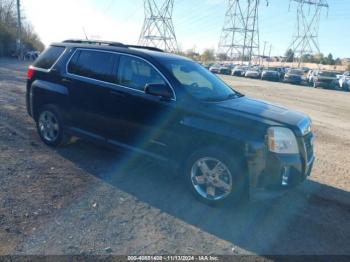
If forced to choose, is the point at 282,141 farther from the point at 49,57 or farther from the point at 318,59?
the point at 318,59

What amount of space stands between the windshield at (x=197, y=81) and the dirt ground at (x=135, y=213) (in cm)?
139

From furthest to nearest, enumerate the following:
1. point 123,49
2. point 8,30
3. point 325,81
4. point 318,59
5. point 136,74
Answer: point 318,59 → point 8,30 → point 325,81 → point 123,49 → point 136,74

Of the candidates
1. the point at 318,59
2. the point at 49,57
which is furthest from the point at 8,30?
the point at 318,59

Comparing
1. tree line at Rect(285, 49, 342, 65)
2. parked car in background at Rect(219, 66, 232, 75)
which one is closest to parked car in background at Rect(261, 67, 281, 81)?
parked car in background at Rect(219, 66, 232, 75)

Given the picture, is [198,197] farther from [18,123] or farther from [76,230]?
[18,123]

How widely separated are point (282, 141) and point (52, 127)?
3.99 m

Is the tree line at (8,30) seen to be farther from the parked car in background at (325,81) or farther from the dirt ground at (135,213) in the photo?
the dirt ground at (135,213)

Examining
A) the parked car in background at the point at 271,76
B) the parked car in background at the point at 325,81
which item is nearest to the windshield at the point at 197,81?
the parked car in background at the point at 325,81

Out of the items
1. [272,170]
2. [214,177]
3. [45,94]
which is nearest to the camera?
[272,170]

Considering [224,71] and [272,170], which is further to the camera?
[224,71]

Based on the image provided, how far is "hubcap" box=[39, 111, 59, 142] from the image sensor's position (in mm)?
5725

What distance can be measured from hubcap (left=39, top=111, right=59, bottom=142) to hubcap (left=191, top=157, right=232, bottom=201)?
2864 mm

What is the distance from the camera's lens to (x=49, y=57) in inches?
228

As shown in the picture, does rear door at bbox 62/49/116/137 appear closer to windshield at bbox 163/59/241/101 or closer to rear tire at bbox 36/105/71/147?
rear tire at bbox 36/105/71/147
